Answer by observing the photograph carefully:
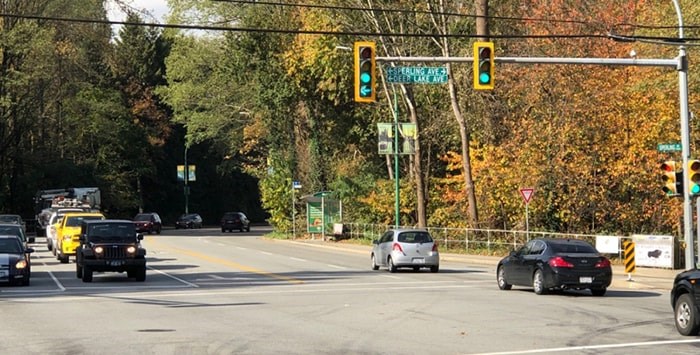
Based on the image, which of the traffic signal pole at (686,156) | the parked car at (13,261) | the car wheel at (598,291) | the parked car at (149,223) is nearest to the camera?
the car wheel at (598,291)

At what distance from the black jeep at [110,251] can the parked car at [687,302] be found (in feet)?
60.2

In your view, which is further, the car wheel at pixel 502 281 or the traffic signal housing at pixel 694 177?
the car wheel at pixel 502 281

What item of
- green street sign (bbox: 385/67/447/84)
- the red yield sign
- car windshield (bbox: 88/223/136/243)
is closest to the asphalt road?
car windshield (bbox: 88/223/136/243)

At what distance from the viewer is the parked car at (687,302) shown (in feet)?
54.9

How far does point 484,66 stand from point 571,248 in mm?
4921

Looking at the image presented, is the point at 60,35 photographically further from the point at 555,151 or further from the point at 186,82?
the point at 555,151

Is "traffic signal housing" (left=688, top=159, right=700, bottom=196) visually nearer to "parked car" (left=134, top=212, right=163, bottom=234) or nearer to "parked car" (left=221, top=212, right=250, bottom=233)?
"parked car" (left=134, top=212, right=163, bottom=234)

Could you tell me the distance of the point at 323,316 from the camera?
822 inches

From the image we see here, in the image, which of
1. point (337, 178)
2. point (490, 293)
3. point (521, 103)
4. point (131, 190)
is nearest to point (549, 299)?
point (490, 293)

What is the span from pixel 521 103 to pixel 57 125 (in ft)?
181

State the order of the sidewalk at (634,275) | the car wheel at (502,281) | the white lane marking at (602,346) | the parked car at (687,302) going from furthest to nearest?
the sidewalk at (634,275) < the car wheel at (502,281) < the parked car at (687,302) < the white lane marking at (602,346)

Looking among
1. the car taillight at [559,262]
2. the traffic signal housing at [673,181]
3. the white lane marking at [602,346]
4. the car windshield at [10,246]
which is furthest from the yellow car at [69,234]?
the white lane marking at [602,346]

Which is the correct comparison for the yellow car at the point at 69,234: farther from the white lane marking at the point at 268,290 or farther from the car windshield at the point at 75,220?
A: the white lane marking at the point at 268,290

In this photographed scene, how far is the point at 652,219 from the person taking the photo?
4334 centimetres
